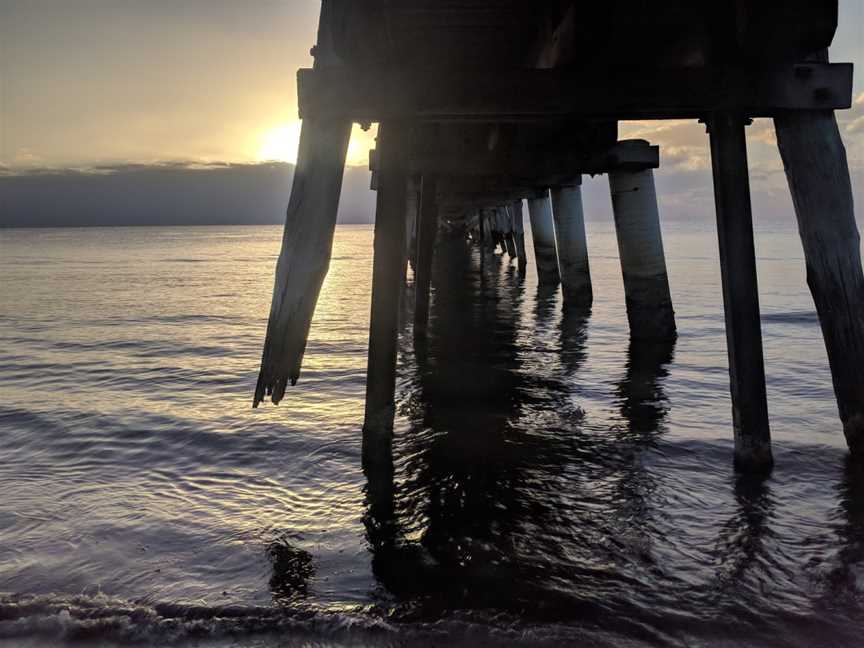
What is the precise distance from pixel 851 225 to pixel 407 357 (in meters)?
5.46

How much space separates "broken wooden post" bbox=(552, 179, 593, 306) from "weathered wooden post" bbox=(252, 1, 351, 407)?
7481mm

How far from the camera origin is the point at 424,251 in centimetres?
1029

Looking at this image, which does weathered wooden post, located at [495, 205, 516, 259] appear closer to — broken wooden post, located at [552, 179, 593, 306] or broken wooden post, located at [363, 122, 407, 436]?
broken wooden post, located at [552, 179, 593, 306]

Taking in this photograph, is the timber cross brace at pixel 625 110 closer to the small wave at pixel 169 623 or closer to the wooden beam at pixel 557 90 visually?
the wooden beam at pixel 557 90

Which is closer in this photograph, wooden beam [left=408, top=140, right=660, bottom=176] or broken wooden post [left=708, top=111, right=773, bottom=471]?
broken wooden post [left=708, top=111, right=773, bottom=471]

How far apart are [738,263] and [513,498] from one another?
6.23ft

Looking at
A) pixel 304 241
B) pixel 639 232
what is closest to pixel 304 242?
pixel 304 241

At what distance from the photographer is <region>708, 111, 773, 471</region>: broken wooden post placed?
4.03 m

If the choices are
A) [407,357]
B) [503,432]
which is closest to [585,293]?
[407,357]

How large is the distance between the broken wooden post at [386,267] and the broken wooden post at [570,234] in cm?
720

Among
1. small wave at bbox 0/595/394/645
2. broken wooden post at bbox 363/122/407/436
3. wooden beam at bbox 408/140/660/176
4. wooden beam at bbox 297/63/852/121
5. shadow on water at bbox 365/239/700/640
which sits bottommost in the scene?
small wave at bbox 0/595/394/645

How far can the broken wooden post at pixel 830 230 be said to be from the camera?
13.3 ft

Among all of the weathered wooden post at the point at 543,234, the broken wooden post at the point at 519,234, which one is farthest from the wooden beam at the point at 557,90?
the broken wooden post at the point at 519,234

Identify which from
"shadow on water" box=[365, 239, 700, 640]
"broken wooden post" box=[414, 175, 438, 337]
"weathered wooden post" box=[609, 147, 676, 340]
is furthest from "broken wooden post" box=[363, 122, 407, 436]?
"broken wooden post" box=[414, 175, 438, 337]
